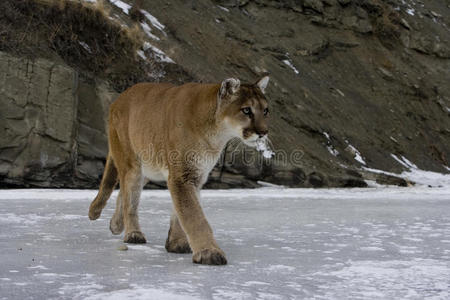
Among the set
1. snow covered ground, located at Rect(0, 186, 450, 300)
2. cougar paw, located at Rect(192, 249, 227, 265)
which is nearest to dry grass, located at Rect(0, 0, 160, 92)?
snow covered ground, located at Rect(0, 186, 450, 300)

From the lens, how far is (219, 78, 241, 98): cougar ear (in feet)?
17.3

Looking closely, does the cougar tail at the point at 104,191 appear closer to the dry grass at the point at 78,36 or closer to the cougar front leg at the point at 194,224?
the cougar front leg at the point at 194,224

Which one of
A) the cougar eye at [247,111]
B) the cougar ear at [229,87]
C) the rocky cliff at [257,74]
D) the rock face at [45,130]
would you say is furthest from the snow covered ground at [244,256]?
the rocky cliff at [257,74]

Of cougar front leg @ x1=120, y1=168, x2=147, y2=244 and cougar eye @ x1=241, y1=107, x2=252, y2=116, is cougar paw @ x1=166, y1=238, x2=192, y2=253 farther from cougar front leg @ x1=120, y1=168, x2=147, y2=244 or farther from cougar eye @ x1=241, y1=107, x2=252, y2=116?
cougar eye @ x1=241, y1=107, x2=252, y2=116

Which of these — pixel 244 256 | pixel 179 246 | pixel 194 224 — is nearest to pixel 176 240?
pixel 179 246

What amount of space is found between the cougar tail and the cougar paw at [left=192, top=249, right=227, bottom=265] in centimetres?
206

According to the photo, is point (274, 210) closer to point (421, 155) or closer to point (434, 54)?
point (421, 155)

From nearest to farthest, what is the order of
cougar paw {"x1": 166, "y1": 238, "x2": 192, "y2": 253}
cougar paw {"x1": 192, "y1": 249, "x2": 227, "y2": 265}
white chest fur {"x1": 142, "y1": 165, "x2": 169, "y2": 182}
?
cougar paw {"x1": 192, "y1": 249, "x2": 227, "y2": 265} → cougar paw {"x1": 166, "y1": 238, "x2": 192, "y2": 253} → white chest fur {"x1": 142, "y1": 165, "x2": 169, "y2": 182}

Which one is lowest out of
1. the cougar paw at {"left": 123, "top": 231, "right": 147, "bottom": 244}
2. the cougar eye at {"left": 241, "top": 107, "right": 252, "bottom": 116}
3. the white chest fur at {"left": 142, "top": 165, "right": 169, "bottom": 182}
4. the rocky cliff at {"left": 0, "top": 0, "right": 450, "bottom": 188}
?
the cougar paw at {"left": 123, "top": 231, "right": 147, "bottom": 244}

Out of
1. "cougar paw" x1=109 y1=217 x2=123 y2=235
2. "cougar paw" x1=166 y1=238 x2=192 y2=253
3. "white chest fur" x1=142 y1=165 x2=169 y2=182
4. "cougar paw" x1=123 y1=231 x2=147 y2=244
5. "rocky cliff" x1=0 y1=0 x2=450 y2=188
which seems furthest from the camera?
"rocky cliff" x1=0 y1=0 x2=450 y2=188

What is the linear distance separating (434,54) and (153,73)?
1671 centimetres

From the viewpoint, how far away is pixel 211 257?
4.79m

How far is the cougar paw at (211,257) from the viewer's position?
478cm

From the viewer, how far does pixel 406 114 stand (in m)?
25.1
